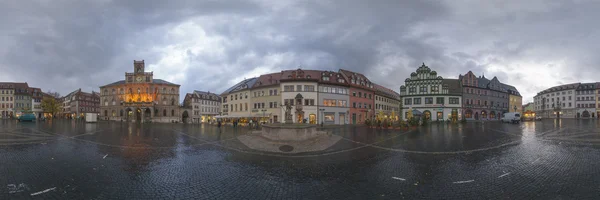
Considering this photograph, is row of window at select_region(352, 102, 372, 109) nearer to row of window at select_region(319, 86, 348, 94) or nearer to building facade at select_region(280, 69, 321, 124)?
row of window at select_region(319, 86, 348, 94)

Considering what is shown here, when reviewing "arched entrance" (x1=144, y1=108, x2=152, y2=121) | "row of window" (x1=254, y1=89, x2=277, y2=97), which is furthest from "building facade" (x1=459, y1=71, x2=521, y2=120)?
"arched entrance" (x1=144, y1=108, x2=152, y2=121)

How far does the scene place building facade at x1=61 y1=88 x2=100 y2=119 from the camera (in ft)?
Answer: 329

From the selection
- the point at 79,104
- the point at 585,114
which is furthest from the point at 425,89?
the point at 79,104

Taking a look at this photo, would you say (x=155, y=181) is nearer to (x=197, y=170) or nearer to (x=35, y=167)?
(x=197, y=170)

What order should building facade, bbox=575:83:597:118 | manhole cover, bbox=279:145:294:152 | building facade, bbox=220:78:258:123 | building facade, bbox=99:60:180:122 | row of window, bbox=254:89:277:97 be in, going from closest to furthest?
1. manhole cover, bbox=279:145:294:152
2. row of window, bbox=254:89:277:97
3. building facade, bbox=220:78:258:123
4. building facade, bbox=99:60:180:122
5. building facade, bbox=575:83:597:118

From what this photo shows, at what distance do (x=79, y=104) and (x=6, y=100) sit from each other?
19.1 metres

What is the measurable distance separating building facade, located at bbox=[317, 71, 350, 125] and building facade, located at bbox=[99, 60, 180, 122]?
48124 mm

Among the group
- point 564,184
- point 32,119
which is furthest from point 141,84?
point 564,184

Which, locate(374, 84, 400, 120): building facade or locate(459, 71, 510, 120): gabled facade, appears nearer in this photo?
locate(374, 84, 400, 120): building facade

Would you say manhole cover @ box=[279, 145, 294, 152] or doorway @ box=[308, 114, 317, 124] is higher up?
doorway @ box=[308, 114, 317, 124]

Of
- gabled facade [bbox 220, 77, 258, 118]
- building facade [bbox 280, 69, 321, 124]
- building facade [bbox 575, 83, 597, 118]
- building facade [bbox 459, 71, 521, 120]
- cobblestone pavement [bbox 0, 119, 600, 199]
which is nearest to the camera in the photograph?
cobblestone pavement [bbox 0, 119, 600, 199]

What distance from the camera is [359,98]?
5338 cm

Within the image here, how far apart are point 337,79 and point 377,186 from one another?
43.3 m

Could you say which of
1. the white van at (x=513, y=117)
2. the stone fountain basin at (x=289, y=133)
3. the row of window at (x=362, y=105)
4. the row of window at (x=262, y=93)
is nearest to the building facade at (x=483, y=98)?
the white van at (x=513, y=117)
